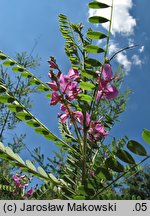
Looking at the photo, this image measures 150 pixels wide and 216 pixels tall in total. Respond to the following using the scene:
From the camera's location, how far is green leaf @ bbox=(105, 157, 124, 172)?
1.09m

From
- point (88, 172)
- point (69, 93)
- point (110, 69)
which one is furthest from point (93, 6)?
point (88, 172)

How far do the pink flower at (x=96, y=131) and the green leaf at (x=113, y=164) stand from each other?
37 centimetres

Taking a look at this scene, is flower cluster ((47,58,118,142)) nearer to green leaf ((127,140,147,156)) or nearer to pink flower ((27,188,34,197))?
green leaf ((127,140,147,156))

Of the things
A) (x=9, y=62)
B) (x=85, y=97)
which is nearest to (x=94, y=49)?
(x=85, y=97)

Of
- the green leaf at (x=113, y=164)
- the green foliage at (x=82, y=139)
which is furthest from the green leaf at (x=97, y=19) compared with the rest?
the green leaf at (x=113, y=164)

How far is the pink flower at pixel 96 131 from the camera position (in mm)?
1469

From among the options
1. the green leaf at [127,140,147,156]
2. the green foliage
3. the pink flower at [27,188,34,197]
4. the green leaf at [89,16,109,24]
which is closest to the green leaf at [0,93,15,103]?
the green foliage

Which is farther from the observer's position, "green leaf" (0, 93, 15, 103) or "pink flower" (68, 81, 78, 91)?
"pink flower" (68, 81, 78, 91)

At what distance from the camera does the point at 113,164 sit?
110 centimetres

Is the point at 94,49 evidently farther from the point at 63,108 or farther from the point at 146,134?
the point at 146,134

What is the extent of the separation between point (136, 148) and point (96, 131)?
0.45 metres

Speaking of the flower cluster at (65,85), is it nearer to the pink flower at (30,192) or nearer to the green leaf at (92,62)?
the green leaf at (92,62)

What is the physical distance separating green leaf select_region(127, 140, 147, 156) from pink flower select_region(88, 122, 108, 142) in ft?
1.41

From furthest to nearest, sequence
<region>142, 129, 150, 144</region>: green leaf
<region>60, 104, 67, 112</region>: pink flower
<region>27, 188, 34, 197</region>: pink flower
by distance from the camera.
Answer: <region>27, 188, 34, 197</region>: pink flower < <region>60, 104, 67, 112</region>: pink flower < <region>142, 129, 150, 144</region>: green leaf
